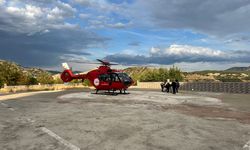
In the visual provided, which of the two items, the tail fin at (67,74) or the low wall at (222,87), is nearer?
the tail fin at (67,74)

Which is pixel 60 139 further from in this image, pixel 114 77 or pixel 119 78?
pixel 114 77

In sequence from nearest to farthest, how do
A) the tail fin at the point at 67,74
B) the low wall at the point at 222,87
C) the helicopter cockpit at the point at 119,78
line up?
the helicopter cockpit at the point at 119,78 → the tail fin at the point at 67,74 → the low wall at the point at 222,87

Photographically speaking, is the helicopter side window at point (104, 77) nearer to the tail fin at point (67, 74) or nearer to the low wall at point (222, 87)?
the tail fin at point (67, 74)

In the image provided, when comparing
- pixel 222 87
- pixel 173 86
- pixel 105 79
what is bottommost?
pixel 222 87

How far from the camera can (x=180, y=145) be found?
7.95 metres

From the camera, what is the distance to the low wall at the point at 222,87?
137 feet

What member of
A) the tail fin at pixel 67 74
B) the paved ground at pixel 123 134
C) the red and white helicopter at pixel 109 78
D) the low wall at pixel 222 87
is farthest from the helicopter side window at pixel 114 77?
the low wall at pixel 222 87

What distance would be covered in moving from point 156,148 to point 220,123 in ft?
18.3

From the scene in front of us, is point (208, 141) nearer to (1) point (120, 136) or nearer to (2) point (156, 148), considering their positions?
(2) point (156, 148)

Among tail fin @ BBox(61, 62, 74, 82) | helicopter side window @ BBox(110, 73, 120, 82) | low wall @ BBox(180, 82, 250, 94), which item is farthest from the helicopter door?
low wall @ BBox(180, 82, 250, 94)

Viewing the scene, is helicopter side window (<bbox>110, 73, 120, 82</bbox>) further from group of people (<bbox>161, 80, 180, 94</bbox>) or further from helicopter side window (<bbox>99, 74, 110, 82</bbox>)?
group of people (<bbox>161, 80, 180, 94</bbox>)

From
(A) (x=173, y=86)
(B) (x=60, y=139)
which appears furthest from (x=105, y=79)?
(B) (x=60, y=139)

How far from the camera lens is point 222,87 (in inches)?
1785

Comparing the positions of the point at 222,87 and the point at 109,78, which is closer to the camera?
the point at 109,78
